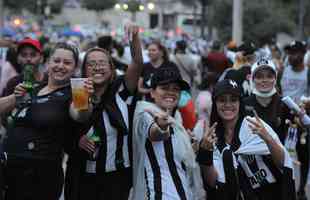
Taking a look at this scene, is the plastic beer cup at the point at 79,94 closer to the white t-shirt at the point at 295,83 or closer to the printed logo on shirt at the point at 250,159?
the printed logo on shirt at the point at 250,159

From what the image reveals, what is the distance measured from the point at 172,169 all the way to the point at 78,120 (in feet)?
2.36

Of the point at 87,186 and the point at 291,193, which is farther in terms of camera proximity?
the point at 87,186

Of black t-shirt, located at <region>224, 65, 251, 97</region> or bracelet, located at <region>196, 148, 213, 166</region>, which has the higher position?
black t-shirt, located at <region>224, 65, 251, 97</region>

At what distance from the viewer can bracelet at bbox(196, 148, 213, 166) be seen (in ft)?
14.2

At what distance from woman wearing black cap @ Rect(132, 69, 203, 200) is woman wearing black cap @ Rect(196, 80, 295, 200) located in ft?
0.47

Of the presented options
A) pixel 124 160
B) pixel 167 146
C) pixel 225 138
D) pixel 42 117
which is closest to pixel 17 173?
pixel 42 117

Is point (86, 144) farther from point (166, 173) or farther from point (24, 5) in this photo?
point (24, 5)

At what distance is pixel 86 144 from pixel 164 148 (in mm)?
653

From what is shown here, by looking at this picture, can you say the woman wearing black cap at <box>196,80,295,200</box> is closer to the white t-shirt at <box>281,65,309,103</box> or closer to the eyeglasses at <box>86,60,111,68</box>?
the eyeglasses at <box>86,60,111,68</box>

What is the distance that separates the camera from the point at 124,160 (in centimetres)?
478

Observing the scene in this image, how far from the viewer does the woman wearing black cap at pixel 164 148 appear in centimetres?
428

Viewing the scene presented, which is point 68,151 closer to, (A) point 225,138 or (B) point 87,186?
(B) point 87,186

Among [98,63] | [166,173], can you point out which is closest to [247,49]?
[98,63]

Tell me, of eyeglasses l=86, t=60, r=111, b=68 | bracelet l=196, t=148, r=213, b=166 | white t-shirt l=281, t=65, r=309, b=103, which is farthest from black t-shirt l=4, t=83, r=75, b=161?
white t-shirt l=281, t=65, r=309, b=103
